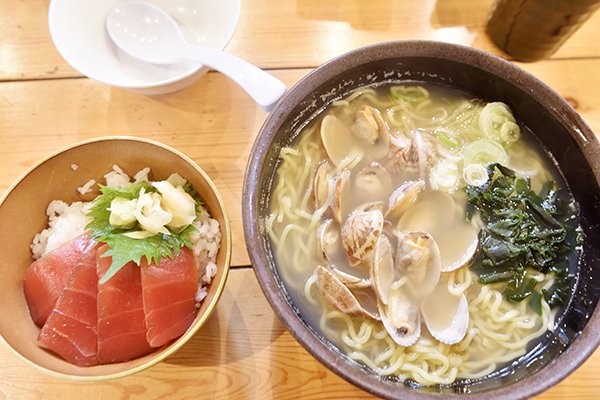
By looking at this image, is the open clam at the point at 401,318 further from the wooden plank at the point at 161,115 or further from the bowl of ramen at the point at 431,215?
the wooden plank at the point at 161,115

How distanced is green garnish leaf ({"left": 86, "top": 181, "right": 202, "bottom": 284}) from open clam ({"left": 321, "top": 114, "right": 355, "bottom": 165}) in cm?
45

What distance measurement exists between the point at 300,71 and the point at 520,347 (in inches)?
43.7

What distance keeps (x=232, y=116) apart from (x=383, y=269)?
0.75 metres

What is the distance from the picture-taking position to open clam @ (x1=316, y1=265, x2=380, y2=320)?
47.1 inches

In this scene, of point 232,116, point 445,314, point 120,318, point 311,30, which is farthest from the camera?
point 311,30

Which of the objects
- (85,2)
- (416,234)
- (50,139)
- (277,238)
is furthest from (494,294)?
(85,2)

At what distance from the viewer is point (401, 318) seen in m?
1.24

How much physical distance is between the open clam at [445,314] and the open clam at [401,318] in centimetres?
3

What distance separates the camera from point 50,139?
5.38 feet

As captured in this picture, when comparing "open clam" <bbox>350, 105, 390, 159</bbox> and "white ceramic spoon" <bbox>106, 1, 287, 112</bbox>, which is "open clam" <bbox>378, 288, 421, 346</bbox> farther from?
"white ceramic spoon" <bbox>106, 1, 287, 112</bbox>

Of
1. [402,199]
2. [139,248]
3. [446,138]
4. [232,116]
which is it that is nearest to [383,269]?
[402,199]

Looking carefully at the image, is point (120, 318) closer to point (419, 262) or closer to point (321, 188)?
point (321, 188)

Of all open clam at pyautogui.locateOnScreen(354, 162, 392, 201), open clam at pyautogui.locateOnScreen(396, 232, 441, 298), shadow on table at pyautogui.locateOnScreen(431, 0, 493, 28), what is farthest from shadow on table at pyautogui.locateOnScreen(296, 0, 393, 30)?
open clam at pyautogui.locateOnScreen(396, 232, 441, 298)

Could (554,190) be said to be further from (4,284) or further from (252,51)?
(4,284)
